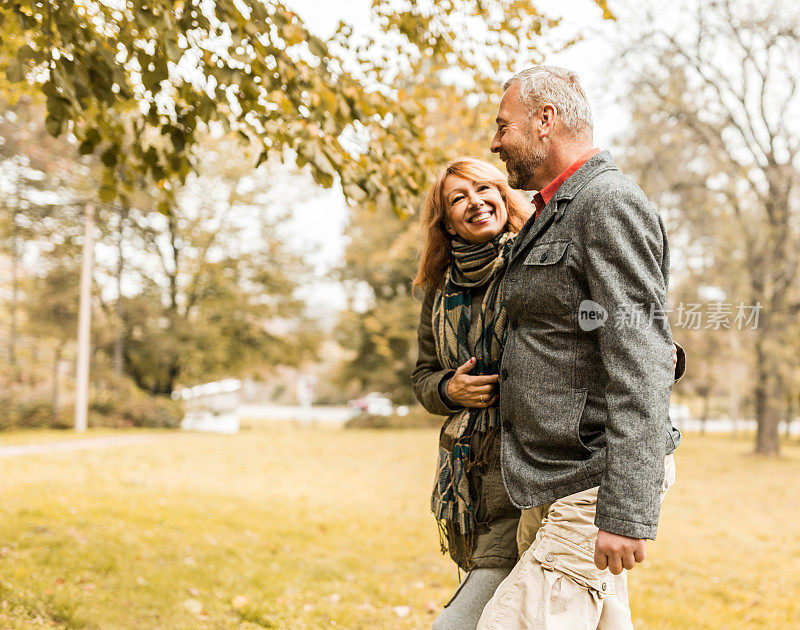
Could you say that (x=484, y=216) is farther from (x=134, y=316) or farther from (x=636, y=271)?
(x=134, y=316)

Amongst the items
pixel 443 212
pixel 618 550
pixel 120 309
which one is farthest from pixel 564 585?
pixel 120 309

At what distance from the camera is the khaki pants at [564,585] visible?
1742mm

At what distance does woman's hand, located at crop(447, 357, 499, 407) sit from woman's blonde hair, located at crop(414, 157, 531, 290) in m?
0.48

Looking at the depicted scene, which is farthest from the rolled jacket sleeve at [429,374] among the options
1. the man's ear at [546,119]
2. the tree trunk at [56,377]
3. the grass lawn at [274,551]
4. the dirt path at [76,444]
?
the tree trunk at [56,377]

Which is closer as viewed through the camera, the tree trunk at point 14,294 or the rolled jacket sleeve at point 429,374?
the rolled jacket sleeve at point 429,374

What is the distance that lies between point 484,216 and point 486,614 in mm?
1213

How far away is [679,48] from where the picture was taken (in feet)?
54.5

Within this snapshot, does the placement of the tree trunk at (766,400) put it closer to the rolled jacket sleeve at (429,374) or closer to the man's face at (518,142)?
A: the rolled jacket sleeve at (429,374)

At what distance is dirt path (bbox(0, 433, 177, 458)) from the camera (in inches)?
515

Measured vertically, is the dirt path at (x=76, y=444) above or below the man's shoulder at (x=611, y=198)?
below

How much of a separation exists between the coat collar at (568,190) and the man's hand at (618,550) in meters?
0.78

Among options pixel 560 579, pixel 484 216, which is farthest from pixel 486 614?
pixel 484 216

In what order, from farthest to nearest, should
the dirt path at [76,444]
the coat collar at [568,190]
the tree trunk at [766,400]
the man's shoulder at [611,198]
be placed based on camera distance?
the tree trunk at [766,400], the dirt path at [76,444], the coat collar at [568,190], the man's shoulder at [611,198]

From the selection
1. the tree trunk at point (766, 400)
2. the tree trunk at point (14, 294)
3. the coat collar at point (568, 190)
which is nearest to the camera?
the coat collar at point (568, 190)
